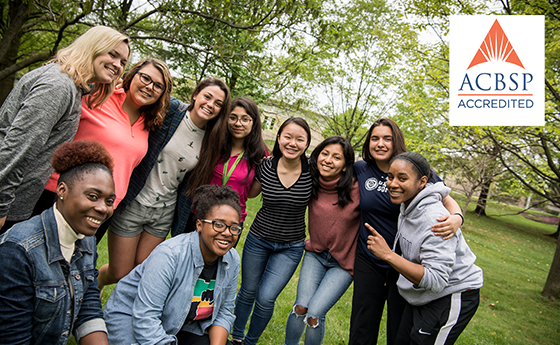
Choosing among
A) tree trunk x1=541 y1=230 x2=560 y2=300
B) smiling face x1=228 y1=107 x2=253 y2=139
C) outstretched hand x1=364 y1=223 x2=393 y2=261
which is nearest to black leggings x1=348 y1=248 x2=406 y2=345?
outstretched hand x1=364 y1=223 x2=393 y2=261

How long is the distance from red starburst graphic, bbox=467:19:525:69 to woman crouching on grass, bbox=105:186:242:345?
280 inches

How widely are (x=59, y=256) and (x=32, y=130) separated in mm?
853

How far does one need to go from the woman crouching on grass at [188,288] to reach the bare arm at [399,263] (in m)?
1.15

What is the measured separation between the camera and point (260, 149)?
356 cm

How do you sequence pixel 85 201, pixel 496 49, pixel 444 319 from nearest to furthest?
pixel 85 201 → pixel 444 319 → pixel 496 49

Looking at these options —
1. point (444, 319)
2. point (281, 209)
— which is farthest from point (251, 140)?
point (444, 319)

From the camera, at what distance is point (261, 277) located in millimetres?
3578

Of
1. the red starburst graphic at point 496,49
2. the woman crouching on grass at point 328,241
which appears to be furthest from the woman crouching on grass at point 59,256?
the red starburst graphic at point 496,49

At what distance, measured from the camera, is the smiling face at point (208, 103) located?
3.25 meters

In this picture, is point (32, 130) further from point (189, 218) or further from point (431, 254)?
point (431, 254)

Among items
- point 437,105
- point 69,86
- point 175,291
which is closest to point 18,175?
point 69,86

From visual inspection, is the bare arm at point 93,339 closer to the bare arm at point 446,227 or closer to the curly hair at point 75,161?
the curly hair at point 75,161

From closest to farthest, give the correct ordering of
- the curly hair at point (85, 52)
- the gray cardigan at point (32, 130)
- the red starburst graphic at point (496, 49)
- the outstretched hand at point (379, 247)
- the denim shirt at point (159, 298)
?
the gray cardigan at point (32, 130)
the denim shirt at point (159, 298)
the curly hair at point (85, 52)
the outstretched hand at point (379, 247)
the red starburst graphic at point (496, 49)

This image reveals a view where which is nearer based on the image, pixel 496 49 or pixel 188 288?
pixel 188 288
